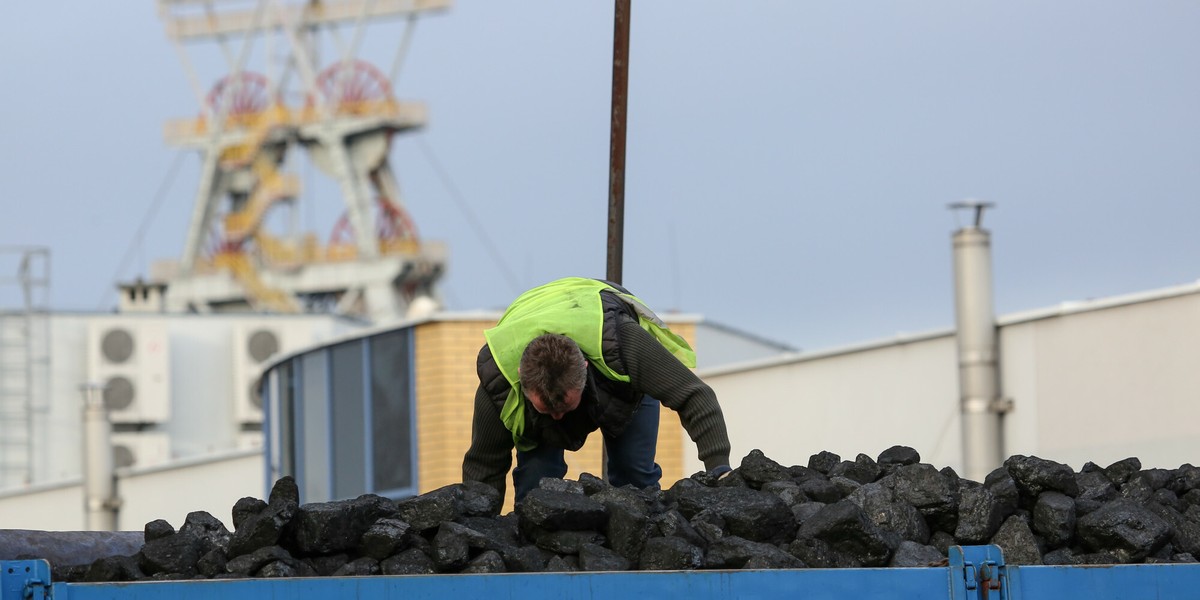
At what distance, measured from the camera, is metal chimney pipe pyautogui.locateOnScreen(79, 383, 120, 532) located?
28.9 m

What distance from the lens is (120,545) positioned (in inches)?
267

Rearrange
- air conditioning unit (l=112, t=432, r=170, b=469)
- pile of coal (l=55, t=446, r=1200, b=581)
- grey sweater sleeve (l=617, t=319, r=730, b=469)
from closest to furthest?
pile of coal (l=55, t=446, r=1200, b=581) → grey sweater sleeve (l=617, t=319, r=730, b=469) → air conditioning unit (l=112, t=432, r=170, b=469)

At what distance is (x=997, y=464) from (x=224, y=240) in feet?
146

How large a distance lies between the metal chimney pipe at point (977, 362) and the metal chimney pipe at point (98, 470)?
1531cm

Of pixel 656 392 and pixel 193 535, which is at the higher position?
pixel 656 392

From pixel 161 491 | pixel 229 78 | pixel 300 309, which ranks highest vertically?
pixel 229 78

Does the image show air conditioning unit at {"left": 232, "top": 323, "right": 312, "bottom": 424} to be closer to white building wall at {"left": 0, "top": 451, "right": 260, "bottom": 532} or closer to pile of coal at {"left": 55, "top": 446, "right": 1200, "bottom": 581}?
white building wall at {"left": 0, "top": 451, "right": 260, "bottom": 532}

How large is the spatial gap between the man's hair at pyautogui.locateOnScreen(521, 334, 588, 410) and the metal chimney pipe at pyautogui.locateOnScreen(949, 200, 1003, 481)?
12979 mm

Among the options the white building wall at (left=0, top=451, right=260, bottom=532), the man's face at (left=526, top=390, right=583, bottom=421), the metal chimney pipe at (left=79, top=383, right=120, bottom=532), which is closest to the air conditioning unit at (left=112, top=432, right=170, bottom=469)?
the white building wall at (left=0, top=451, right=260, bottom=532)

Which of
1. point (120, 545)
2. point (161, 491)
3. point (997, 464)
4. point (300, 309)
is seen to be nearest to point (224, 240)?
point (300, 309)

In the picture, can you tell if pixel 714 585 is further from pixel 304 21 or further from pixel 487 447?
pixel 304 21

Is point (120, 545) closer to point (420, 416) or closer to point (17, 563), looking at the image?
point (17, 563)

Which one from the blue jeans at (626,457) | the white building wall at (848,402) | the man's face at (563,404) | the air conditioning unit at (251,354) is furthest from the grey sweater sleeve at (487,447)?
the air conditioning unit at (251,354)

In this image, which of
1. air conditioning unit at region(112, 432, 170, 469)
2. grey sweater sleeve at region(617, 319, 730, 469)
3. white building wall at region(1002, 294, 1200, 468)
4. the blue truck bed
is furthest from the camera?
air conditioning unit at region(112, 432, 170, 469)
